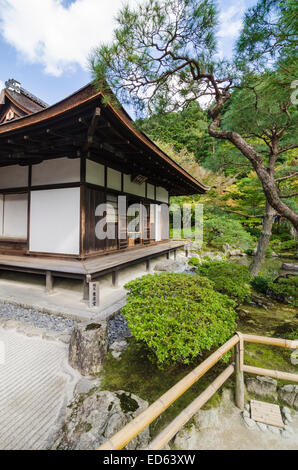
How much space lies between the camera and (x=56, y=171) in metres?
5.16

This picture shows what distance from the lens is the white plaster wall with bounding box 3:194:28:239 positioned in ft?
A: 19.7

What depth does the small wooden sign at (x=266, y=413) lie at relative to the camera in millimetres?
1741

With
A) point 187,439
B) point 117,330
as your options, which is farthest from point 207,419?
point 117,330

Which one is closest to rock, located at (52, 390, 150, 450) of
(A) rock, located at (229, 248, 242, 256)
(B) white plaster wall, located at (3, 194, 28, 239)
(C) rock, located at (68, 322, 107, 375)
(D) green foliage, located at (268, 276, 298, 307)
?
(C) rock, located at (68, 322, 107, 375)

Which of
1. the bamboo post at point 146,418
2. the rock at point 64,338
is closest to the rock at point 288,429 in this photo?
the bamboo post at point 146,418

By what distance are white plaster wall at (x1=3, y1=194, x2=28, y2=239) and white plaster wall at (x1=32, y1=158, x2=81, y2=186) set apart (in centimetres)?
103

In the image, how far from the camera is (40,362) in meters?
2.48

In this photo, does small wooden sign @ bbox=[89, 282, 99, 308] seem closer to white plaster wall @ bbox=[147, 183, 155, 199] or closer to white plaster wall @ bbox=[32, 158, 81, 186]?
white plaster wall @ bbox=[32, 158, 81, 186]

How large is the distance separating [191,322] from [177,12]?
3.82m

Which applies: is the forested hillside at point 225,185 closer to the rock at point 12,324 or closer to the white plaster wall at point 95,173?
the white plaster wall at point 95,173

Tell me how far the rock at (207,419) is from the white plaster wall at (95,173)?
474 cm

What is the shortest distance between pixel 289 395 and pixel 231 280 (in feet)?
7.11
